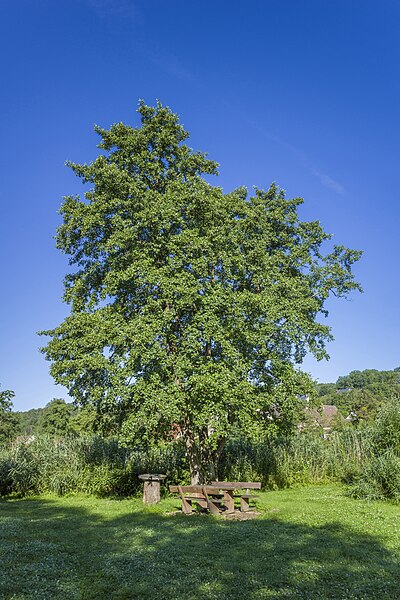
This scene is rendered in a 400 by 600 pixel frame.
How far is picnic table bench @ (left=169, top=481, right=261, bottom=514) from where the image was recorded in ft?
40.6

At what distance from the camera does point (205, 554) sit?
7.96 meters

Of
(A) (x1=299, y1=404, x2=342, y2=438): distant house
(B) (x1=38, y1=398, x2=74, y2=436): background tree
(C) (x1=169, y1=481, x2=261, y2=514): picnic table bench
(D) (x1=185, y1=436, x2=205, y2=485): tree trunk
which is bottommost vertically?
(C) (x1=169, y1=481, x2=261, y2=514): picnic table bench

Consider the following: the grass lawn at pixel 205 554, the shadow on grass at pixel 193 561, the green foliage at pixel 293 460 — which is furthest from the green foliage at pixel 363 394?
the shadow on grass at pixel 193 561

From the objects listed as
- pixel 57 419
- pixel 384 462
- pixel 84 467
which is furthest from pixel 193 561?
pixel 57 419

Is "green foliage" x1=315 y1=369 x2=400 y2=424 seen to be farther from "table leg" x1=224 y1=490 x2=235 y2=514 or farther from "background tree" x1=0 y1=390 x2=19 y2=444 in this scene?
"background tree" x1=0 y1=390 x2=19 y2=444

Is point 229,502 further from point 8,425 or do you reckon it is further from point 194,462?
point 8,425

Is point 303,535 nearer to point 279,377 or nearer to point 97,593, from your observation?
point 97,593

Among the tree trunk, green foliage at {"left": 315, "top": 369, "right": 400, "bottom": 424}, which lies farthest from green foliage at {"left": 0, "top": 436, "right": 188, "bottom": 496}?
green foliage at {"left": 315, "top": 369, "right": 400, "bottom": 424}

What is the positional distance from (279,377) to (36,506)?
993 centimetres

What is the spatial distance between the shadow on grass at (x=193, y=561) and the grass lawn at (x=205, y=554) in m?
0.02

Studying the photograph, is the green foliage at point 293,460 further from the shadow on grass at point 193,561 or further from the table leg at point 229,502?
the shadow on grass at point 193,561

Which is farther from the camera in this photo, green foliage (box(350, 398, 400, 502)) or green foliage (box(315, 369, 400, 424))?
green foliage (box(315, 369, 400, 424))

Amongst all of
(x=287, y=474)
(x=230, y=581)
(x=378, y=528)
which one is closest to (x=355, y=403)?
(x=287, y=474)

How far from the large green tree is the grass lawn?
3.79 metres
